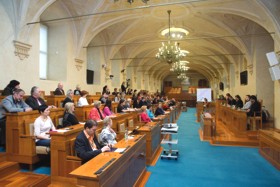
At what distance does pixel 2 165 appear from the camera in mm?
3430

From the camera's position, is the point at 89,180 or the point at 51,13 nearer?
the point at 89,180

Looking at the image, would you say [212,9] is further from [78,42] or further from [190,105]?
[190,105]

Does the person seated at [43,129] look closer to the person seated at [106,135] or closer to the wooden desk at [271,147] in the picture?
the person seated at [106,135]

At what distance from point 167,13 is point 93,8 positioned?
331cm

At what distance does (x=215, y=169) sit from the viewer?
4.36 meters

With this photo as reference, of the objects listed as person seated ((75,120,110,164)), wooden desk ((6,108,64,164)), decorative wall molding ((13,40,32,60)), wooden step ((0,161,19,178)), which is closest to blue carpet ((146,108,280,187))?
person seated ((75,120,110,164))

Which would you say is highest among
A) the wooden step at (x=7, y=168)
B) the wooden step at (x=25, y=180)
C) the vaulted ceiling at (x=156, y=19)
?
the vaulted ceiling at (x=156, y=19)

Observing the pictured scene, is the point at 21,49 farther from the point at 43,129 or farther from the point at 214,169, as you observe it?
the point at 214,169

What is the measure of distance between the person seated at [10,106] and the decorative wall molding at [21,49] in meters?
2.40

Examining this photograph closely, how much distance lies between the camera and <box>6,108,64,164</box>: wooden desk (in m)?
3.69

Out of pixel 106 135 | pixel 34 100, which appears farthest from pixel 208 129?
pixel 34 100

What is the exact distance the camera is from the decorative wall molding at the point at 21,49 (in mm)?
5941

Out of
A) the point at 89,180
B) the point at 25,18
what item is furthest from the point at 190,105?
the point at 89,180

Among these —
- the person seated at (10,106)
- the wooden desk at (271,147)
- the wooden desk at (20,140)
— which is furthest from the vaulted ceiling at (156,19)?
the wooden desk at (271,147)
